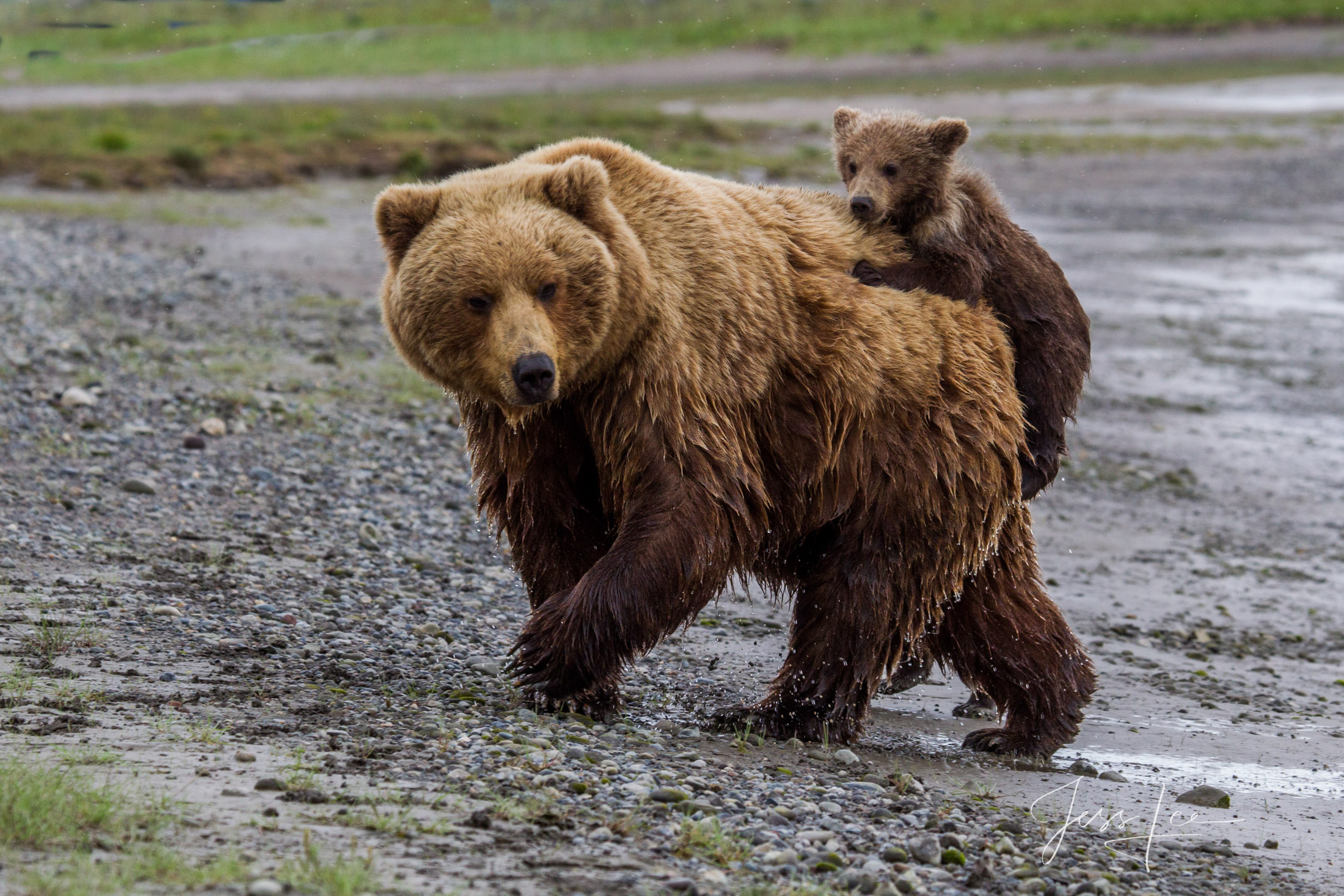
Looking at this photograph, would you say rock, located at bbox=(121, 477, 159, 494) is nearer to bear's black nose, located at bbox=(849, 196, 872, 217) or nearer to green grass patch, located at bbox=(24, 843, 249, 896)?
bear's black nose, located at bbox=(849, 196, 872, 217)

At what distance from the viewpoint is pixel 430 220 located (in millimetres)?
5070

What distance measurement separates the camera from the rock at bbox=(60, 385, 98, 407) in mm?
9344

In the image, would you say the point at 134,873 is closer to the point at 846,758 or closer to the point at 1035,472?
the point at 846,758

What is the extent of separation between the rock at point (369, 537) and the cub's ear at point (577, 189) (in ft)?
10.2

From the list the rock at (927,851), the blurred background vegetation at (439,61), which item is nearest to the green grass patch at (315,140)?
the blurred background vegetation at (439,61)

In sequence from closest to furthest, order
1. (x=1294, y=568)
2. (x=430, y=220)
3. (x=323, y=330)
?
(x=430, y=220) → (x=1294, y=568) → (x=323, y=330)

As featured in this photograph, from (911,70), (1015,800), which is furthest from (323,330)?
(911,70)

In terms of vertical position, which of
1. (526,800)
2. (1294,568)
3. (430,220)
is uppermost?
(430,220)

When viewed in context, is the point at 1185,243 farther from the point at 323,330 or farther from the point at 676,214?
the point at 676,214

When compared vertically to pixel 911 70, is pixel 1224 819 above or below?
below

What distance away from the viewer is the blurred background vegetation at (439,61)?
24.6 meters

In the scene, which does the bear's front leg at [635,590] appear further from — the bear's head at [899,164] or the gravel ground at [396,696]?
the bear's head at [899,164]

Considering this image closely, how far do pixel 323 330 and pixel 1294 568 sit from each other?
7707mm

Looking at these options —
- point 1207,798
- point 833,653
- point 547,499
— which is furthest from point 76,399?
point 1207,798
